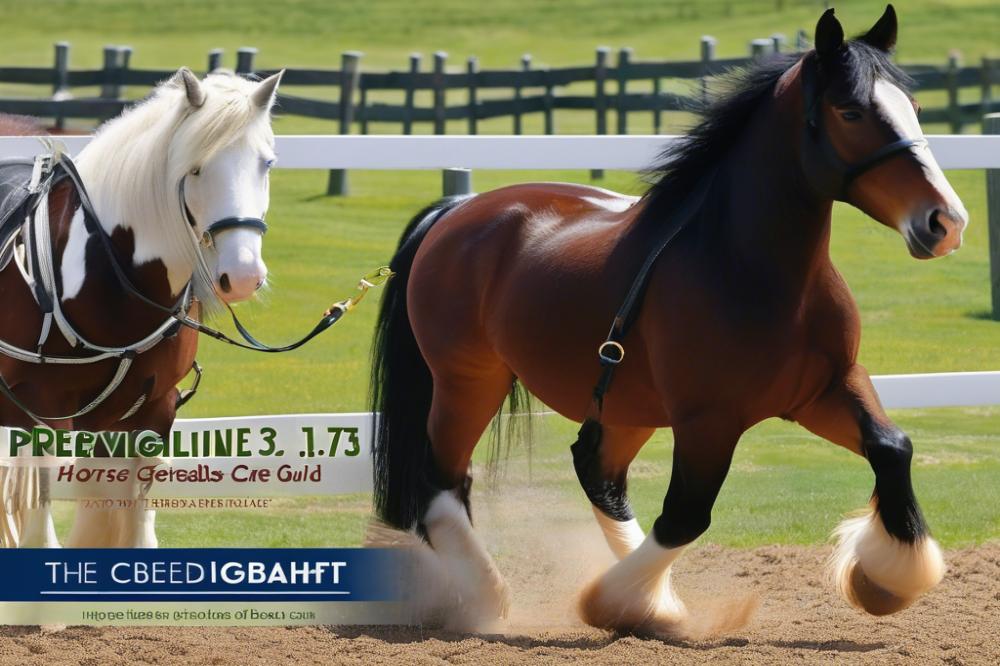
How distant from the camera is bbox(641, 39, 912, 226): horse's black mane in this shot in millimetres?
4309

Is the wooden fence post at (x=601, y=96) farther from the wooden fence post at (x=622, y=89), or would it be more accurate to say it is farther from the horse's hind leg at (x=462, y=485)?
the horse's hind leg at (x=462, y=485)

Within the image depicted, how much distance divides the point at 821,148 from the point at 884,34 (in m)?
0.42

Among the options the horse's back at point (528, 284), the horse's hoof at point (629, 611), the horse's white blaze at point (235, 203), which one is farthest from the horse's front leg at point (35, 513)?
the horse's hoof at point (629, 611)

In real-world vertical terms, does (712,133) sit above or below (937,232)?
above

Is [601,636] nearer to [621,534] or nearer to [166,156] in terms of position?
[621,534]

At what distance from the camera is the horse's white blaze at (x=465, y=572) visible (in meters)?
4.77

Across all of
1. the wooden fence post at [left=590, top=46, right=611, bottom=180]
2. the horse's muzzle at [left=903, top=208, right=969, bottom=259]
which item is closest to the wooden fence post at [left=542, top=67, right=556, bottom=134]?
the wooden fence post at [left=590, top=46, right=611, bottom=180]

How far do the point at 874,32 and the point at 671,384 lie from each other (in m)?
1.18

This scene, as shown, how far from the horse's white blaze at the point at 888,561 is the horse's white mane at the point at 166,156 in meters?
2.12

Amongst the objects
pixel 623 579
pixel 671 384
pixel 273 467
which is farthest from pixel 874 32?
pixel 273 467

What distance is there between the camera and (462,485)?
505cm

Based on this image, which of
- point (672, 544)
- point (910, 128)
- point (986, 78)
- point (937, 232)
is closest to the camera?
point (937, 232)

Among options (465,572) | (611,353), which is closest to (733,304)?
(611,353)

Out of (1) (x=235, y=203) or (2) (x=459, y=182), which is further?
(2) (x=459, y=182)
